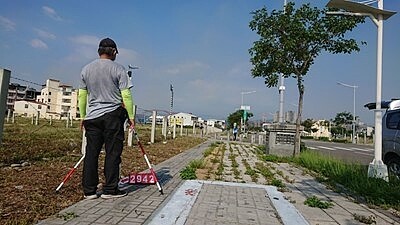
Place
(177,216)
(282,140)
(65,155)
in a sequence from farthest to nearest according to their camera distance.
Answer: (282,140)
(65,155)
(177,216)

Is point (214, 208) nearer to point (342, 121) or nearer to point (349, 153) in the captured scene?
point (349, 153)

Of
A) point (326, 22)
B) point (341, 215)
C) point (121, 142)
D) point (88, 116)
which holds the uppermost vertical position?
point (326, 22)

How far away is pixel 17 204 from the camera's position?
3.82 meters

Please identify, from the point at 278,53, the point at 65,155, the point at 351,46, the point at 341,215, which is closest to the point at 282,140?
the point at 278,53

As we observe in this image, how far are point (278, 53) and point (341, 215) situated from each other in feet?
28.2

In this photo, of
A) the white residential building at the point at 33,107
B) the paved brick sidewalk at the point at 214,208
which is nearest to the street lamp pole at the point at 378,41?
the paved brick sidewalk at the point at 214,208

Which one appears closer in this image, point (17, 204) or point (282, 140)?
point (17, 204)

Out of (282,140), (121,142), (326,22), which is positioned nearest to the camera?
(121,142)

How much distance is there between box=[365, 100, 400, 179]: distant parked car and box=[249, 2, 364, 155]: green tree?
321 centimetres

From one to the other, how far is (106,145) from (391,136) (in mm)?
7448

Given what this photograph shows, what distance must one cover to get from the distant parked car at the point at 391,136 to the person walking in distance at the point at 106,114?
21.1ft

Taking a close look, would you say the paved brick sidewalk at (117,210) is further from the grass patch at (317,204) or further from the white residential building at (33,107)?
the white residential building at (33,107)

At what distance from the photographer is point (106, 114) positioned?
4516mm

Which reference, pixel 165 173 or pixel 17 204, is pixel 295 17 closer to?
pixel 165 173
